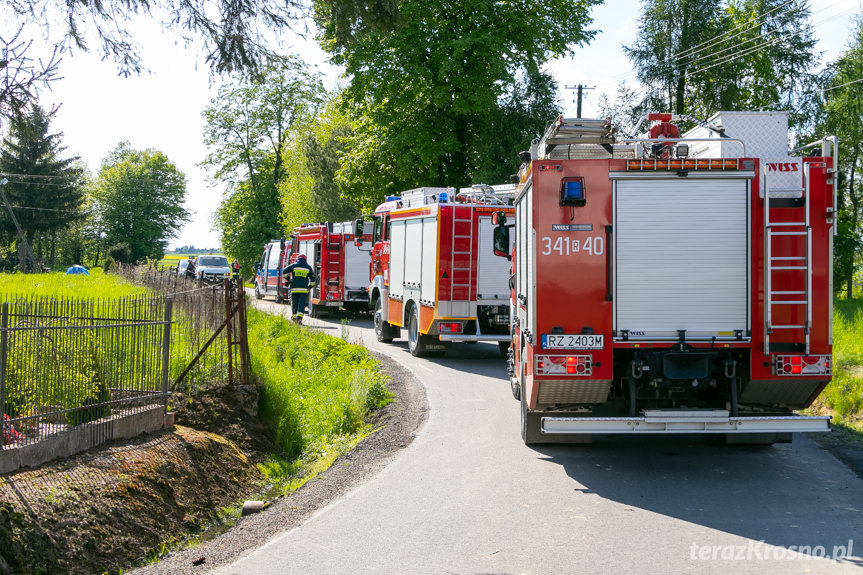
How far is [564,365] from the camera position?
7672mm

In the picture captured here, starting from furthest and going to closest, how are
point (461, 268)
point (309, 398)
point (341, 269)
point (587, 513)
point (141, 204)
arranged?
point (141, 204) < point (341, 269) < point (461, 268) < point (309, 398) < point (587, 513)

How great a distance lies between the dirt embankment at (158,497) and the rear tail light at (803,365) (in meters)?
4.08

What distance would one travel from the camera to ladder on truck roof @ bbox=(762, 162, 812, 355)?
7516 millimetres

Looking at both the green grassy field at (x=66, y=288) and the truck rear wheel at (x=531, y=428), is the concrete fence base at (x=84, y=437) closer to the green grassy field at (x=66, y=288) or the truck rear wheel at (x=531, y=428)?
the truck rear wheel at (x=531, y=428)

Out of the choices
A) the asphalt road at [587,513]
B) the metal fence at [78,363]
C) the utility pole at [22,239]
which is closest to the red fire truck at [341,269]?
the metal fence at [78,363]

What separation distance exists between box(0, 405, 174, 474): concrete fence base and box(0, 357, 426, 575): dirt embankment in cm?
12

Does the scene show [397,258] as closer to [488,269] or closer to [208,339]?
[488,269]

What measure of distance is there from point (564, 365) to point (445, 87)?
22.0m

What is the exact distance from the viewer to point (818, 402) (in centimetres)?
1109

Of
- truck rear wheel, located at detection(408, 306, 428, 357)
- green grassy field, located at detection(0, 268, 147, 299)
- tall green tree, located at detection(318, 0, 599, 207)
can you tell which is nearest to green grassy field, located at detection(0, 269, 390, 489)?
truck rear wheel, located at detection(408, 306, 428, 357)

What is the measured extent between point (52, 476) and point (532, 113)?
29070 millimetres

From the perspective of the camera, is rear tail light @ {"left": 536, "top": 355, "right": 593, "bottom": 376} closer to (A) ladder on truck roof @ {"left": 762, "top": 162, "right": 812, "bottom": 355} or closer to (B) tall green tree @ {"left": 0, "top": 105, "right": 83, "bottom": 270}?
(A) ladder on truck roof @ {"left": 762, "top": 162, "right": 812, "bottom": 355}

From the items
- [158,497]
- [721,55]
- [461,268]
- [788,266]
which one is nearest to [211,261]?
[721,55]

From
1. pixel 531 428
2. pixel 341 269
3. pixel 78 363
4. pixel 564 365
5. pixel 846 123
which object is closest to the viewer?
pixel 564 365
